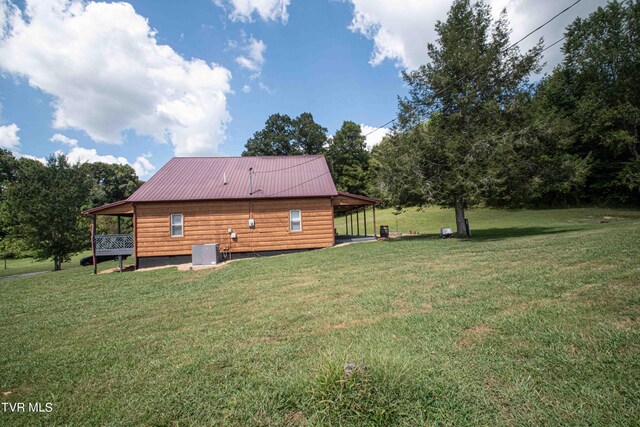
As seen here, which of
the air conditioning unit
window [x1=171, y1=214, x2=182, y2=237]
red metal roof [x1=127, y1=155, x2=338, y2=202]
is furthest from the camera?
red metal roof [x1=127, y1=155, x2=338, y2=202]

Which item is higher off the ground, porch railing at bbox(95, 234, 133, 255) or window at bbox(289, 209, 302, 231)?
window at bbox(289, 209, 302, 231)

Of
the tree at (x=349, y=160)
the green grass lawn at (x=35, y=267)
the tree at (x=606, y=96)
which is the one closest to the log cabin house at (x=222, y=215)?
the green grass lawn at (x=35, y=267)

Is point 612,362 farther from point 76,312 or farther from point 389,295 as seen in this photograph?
point 76,312

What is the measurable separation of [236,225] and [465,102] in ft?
45.2

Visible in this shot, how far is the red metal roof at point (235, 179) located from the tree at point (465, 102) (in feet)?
19.7

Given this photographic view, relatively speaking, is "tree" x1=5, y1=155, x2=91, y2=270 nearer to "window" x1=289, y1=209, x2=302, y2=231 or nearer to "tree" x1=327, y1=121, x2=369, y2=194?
"window" x1=289, y1=209, x2=302, y2=231

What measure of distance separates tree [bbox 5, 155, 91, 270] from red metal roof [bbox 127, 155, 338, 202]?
8.35 meters

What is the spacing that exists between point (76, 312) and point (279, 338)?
557 centimetres

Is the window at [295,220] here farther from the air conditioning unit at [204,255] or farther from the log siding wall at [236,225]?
the air conditioning unit at [204,255]

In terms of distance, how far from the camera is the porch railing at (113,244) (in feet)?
53.5

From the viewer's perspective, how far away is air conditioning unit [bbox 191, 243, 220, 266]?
14.4 m

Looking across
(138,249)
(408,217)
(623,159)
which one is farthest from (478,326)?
(623,159)

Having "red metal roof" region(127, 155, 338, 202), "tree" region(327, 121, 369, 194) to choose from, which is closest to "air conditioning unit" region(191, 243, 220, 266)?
"red metal roof" region(127, 155, 338, 202)

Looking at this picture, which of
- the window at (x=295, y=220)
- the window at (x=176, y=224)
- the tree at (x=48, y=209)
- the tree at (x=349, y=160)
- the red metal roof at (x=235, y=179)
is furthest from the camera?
the tree at (x=349, y=160)
